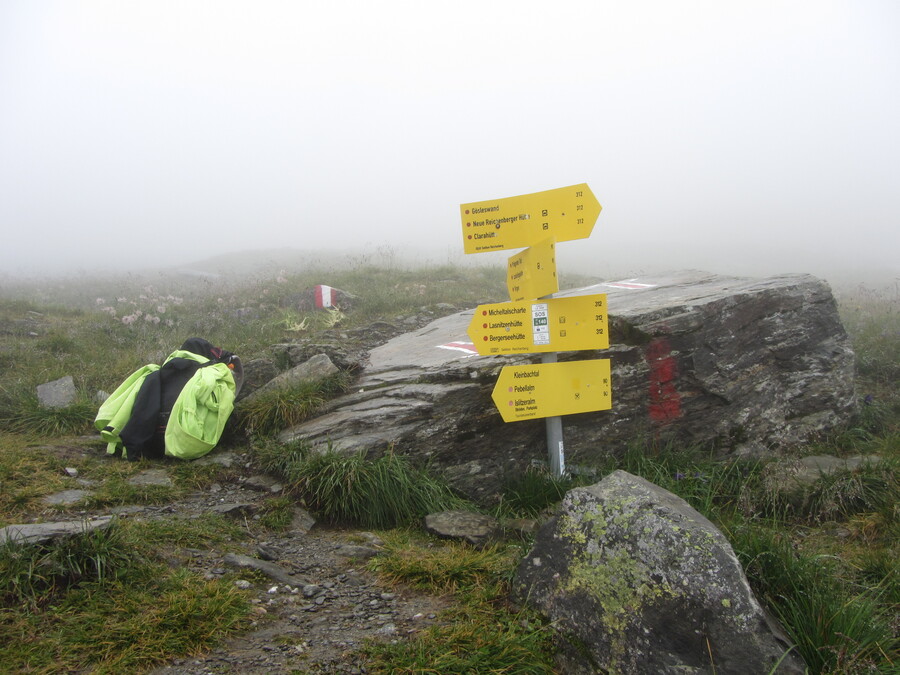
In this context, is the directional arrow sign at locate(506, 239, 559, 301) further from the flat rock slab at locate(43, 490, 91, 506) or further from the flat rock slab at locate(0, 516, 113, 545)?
the flat rock slab at locate(43, 490, 91, 506)

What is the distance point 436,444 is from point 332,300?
22.5ft

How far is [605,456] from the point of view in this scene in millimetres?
5211

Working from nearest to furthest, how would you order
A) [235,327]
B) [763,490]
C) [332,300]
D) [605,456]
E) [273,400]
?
[763,490] → [605,456] → [273,400] → [235,327] → [332,300]

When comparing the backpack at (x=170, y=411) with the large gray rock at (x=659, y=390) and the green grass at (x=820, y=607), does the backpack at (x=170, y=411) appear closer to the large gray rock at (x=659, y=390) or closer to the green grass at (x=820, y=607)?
the large gray rock at (x=659, y=390)

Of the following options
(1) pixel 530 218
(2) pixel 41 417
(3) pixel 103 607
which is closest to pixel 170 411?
(2) pixel 41 417

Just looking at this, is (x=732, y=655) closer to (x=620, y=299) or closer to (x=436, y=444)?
(x=436, y=444)

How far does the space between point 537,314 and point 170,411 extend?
150 inches

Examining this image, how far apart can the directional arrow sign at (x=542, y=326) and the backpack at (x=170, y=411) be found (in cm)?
285

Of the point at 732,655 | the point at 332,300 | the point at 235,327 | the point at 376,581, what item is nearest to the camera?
the point at 732,655

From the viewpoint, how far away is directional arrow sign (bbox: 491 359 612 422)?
14.5ft

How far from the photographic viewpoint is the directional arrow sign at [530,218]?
4.34 meters

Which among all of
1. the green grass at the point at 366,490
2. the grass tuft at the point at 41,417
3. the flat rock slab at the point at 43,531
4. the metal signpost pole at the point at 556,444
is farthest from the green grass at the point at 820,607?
the grass tuft at the point at 41,417

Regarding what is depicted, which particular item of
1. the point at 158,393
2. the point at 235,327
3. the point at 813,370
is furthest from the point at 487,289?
the point at 158,393

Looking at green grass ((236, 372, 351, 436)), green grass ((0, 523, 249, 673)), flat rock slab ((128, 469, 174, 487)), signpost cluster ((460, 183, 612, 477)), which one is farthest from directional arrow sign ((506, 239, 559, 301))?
flat rock slab ((128, 469, 174, 487))
